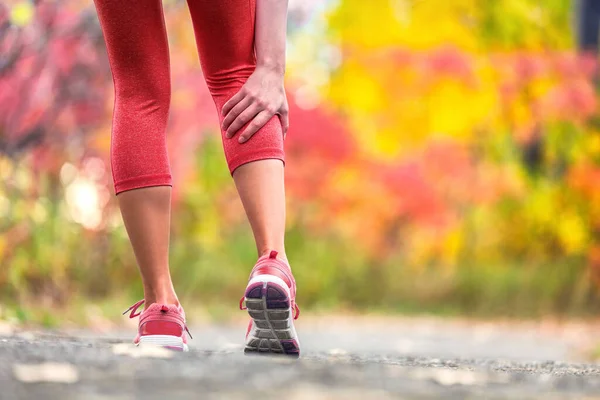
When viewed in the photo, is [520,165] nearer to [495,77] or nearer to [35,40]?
[495,77]

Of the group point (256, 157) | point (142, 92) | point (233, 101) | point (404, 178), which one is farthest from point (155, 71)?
point (404, 178)

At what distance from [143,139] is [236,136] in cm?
20

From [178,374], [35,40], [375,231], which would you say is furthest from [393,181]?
[178,374]

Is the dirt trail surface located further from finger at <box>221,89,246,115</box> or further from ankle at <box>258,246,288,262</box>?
finger at <box>221,89,246,115</box>

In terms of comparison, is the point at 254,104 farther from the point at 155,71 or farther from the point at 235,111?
the point at 155,71

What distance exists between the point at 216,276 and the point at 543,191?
3.51m

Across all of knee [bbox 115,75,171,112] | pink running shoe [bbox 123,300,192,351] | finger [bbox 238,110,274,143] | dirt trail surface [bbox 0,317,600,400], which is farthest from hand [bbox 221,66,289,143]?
dirt trail surface [bbox 0,317,600,400]

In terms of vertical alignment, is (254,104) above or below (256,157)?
above

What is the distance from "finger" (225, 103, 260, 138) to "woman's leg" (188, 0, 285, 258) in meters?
0.02

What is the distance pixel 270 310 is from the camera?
4.98 feet

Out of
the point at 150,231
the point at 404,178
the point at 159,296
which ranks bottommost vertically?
the point at 159,296

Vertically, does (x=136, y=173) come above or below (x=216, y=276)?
below

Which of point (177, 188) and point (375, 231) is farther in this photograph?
point (375, 231)

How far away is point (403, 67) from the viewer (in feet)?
31.0
